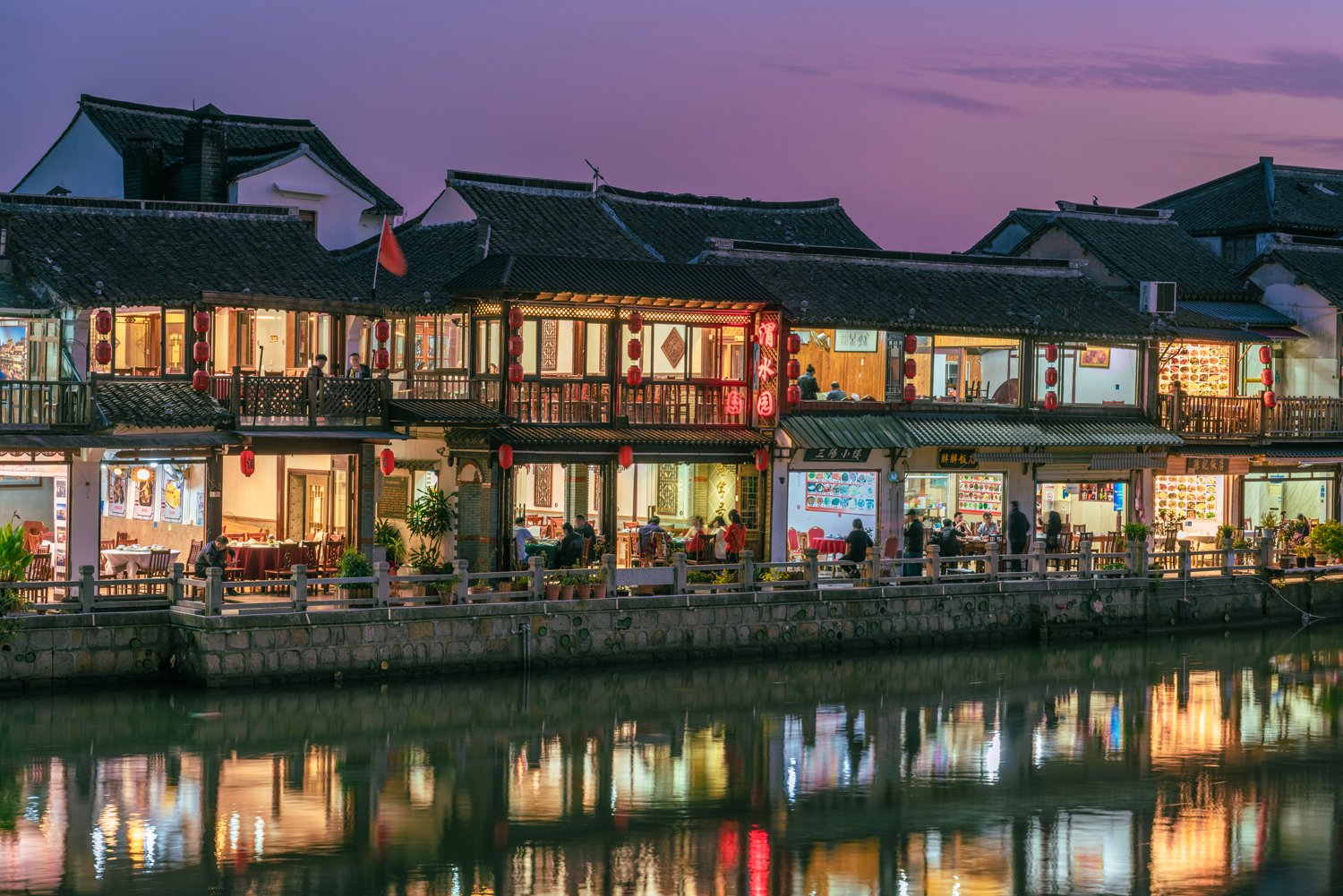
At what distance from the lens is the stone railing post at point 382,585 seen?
3156 cm

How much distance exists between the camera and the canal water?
20.6 meters

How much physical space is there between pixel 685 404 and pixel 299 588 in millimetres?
11452

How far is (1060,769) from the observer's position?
87.8 ft

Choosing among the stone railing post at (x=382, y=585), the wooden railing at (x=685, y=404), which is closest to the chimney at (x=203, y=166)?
the wooden railing at (x=685, y=404)

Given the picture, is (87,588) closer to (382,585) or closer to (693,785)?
(382,585)

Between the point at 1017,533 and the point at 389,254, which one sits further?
the point at 1017,533

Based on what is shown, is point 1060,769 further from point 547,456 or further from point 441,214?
point 441,214

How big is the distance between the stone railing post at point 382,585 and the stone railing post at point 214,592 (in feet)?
8.63

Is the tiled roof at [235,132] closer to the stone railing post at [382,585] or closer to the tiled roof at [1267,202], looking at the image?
the stone railing post at [382,585]

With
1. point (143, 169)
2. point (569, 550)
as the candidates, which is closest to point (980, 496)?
point (569, 550)

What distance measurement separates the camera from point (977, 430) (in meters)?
42.6

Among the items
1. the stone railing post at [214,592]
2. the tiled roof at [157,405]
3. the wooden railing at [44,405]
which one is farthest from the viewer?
the tiled roof at [157,405]

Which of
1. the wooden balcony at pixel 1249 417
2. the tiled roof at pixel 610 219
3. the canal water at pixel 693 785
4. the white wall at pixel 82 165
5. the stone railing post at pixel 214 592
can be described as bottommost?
the canal water at pixel 693 785

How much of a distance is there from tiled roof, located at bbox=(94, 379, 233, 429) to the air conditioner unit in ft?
78.5
